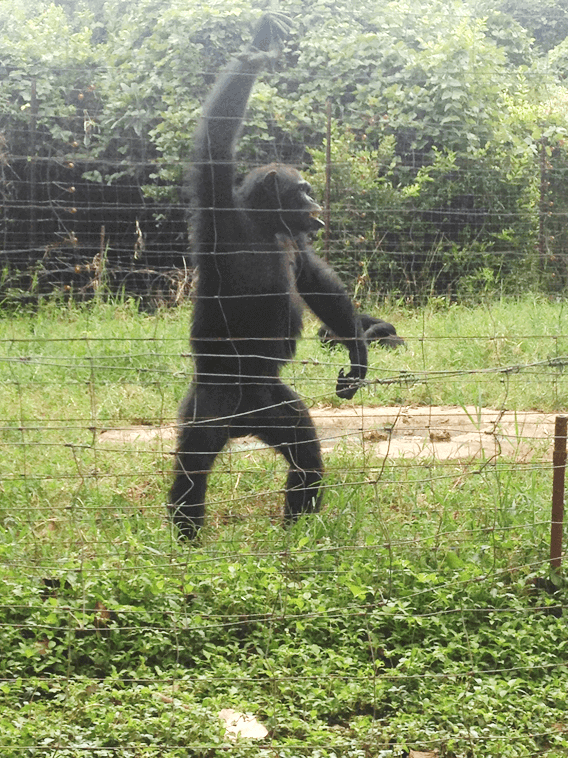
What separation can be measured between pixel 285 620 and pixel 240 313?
181 centimetres

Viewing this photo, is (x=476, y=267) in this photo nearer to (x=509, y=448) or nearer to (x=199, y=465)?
(x=509, y=448)

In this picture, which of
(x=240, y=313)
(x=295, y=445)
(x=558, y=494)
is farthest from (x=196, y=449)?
(x=558, y=494)

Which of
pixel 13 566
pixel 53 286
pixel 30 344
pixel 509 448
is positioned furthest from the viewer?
pixel 53 286

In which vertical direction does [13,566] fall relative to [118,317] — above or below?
below

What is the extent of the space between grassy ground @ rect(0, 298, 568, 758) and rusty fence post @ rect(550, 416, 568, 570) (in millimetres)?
106

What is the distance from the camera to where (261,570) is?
12.4ft

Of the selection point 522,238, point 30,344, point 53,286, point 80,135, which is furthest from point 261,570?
point 80,135

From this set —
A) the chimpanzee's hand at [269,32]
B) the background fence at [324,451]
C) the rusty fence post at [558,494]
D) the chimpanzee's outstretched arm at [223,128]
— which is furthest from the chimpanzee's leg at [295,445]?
the chimpanzee's hand at [269,32]

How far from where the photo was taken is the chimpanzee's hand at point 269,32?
185 inches

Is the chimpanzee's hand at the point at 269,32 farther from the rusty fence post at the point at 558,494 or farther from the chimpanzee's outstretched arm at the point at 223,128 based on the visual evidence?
the rusty fence post at the point at 558,494

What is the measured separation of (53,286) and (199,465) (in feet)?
20.9

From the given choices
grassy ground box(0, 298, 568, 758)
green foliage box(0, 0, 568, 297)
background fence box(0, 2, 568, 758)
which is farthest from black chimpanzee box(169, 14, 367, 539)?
green foliage box(0, 0, 568, 297)

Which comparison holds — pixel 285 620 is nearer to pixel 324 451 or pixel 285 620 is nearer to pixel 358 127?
pixel 324 451

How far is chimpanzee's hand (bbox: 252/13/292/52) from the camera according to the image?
4.69 meters
